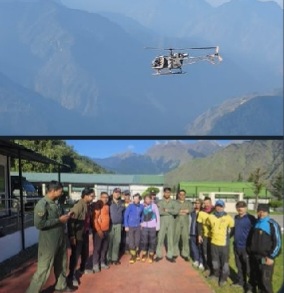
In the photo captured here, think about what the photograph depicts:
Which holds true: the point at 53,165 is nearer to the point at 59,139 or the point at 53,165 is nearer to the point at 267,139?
the point at 59,139

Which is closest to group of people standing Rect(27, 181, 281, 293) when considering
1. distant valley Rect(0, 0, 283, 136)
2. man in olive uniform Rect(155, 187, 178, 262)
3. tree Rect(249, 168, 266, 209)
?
man in olive uniform Rect(155, 187, 178, 262)

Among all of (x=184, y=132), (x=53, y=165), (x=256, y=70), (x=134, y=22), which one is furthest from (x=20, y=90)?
(x=256, y=70)

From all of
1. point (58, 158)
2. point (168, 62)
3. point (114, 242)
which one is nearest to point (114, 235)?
point (114, 242)

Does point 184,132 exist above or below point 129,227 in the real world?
above

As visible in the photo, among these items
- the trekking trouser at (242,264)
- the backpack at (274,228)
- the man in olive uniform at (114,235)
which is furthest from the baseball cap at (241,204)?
the man in olive uniform at (114,235)

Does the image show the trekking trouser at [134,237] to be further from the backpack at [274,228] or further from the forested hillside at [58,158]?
the backpack at [274,228]

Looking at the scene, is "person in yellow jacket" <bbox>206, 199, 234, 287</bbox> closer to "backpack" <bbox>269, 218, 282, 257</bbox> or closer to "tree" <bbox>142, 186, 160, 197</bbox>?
"backpack" <bbox>269, 218, 282, 257</bbox>
